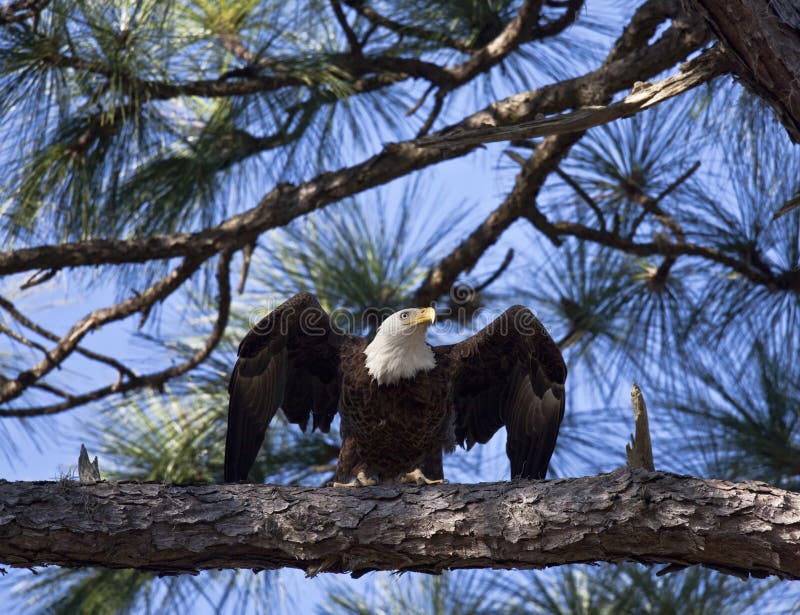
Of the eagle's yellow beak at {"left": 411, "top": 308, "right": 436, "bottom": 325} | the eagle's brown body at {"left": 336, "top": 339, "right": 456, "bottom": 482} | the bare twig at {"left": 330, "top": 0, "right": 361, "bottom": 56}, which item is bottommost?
the eagle's brown body at {"left": 336, "top": 339, "right": 456, "bottom": 482}

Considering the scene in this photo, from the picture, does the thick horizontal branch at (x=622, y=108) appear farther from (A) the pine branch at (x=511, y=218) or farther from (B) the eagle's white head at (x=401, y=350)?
(B) the eagle's white head at (x=401, y=350)

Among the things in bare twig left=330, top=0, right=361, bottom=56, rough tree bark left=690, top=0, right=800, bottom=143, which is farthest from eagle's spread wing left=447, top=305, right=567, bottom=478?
rough tree bark left=690, top=0, right=800, bottom=143

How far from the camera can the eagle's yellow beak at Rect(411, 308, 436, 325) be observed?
12.8ft

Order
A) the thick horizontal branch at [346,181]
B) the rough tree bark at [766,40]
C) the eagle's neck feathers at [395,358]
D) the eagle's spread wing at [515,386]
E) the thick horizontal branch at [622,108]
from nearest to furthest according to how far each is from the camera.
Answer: the rough tree bark at [766,40] < the thick horizontal branch at [622,108] < the thick horizontal branch at [346,181] < the eagle's neck feathers at [395,358] < the eagle's spread wing at [515,386]

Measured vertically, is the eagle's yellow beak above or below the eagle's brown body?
above

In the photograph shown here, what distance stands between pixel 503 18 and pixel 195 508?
2773mm

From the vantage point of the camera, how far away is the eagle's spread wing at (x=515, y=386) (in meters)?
4.04

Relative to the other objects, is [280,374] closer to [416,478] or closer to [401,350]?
[401,350]

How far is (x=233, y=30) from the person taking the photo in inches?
167

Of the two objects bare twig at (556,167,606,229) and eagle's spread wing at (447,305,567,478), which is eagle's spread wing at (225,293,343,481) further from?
bare twig at (556,167,606,229)

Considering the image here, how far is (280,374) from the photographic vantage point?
419 centimetres

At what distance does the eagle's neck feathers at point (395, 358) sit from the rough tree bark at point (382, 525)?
34.6 inches

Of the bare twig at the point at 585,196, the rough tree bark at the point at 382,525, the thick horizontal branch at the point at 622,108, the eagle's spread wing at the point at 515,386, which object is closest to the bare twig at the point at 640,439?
the rough tree bark at the point at 382,525

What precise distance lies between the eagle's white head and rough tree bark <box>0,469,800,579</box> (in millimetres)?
890
